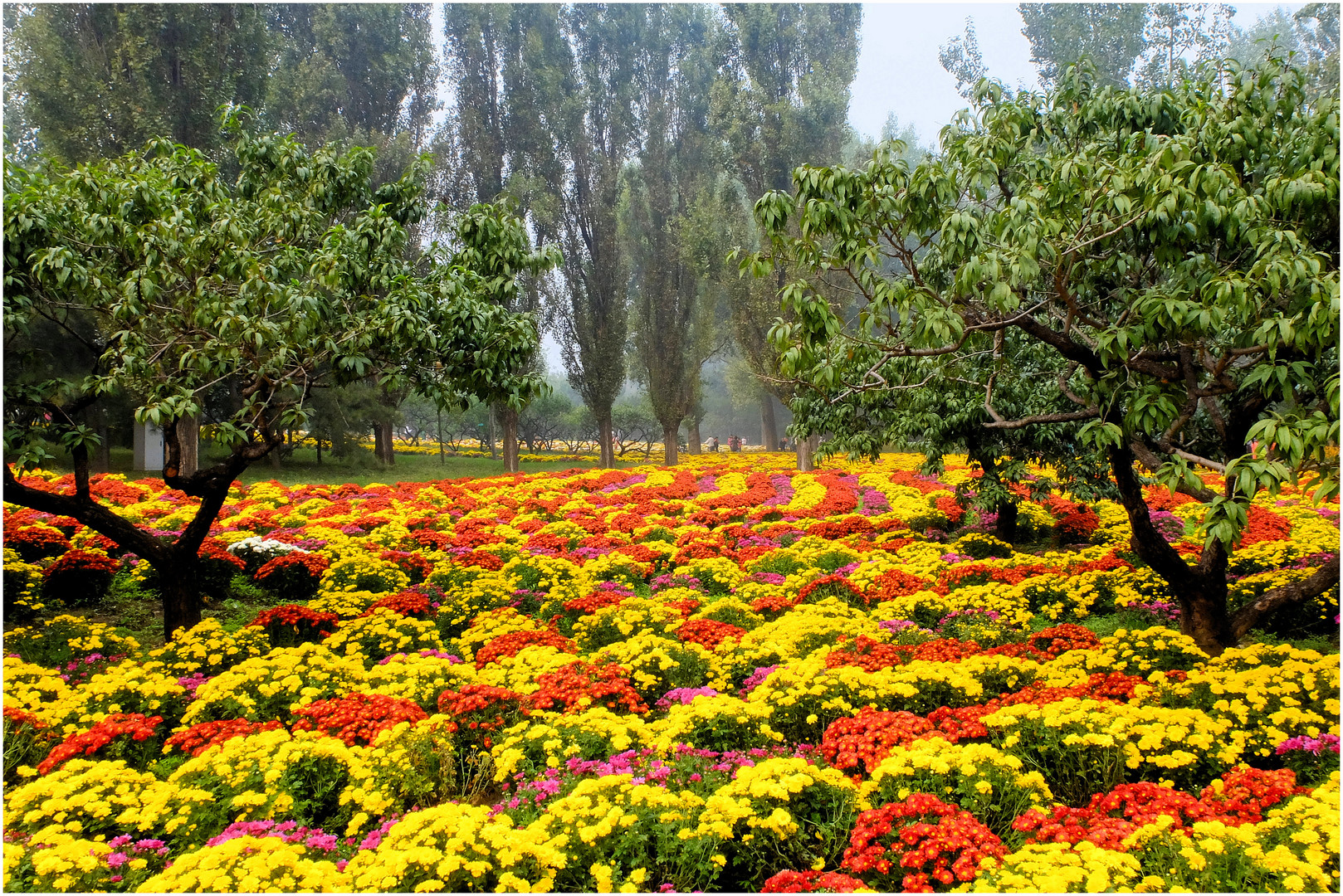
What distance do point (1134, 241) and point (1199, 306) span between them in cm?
158

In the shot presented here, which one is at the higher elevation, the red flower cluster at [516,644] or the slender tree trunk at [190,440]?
the slender tree trunk at [190,440]

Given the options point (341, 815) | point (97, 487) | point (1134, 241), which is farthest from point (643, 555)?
point (97, 487)

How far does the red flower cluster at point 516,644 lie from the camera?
6.56 metres

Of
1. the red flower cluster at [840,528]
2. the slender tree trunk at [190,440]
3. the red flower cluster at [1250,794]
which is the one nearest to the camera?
the red flower cluster at [1250,794]

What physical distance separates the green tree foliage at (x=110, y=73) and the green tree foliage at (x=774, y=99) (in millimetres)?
16285

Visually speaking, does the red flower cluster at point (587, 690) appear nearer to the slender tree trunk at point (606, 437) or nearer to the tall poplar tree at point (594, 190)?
the tall poplar tree at point (594, 190)

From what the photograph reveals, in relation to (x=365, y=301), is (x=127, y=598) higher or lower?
lower

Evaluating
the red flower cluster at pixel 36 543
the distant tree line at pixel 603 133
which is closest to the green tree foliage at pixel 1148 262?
the red flower cluster at pixel 36 543

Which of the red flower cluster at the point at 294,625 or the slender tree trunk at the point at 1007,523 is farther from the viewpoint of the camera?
the slender tree trunk at the point at 1007,523

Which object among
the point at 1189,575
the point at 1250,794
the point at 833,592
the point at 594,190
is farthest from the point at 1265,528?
the point at 594,190

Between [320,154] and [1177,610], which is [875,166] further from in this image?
[320,154]

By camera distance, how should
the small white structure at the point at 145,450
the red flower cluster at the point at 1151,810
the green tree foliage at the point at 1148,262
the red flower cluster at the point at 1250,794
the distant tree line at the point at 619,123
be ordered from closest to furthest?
the red flower cluster at the point at 1151,810 < the red flower cluster at the point at 1250,794 < the green tree foliage at the point at 1148,262 < the small white structure at the point at 145,450 < the distant tree line at the point at 619,123

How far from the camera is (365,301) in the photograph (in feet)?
26.9

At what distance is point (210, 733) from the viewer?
5.05 m
